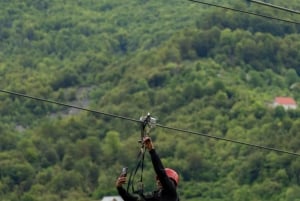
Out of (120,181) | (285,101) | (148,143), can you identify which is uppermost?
(148,143)

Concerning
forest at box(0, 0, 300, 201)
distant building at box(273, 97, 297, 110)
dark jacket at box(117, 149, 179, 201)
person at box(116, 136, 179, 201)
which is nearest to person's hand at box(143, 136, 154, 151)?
person at box(116, 136, 179, 201)

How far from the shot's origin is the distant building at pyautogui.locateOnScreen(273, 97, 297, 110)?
11019 centimetres

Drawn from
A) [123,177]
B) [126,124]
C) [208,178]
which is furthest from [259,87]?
[123,177]

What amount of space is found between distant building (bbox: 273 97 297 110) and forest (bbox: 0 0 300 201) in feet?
4.03

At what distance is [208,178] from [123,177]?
273 feet

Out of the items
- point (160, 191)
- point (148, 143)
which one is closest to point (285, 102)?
point (160, 191)

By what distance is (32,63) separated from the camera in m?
141

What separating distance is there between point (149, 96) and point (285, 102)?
1221 cm

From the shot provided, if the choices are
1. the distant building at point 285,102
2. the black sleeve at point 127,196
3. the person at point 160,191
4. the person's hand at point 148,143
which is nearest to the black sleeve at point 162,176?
the person at point 160,191

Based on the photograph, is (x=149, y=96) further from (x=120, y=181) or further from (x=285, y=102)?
(x=120, y=181)

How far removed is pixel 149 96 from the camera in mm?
116125

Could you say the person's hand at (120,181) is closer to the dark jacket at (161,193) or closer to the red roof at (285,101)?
the dark jacket at (161,193)

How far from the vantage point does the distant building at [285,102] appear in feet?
362

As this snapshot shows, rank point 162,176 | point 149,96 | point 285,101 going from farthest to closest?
point 149,96 → point 285,101 → point 162,176
